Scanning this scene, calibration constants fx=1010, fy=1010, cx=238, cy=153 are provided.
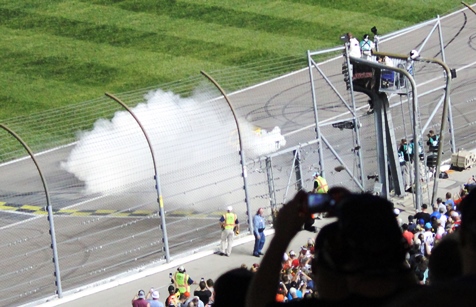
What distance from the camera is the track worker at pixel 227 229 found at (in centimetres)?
2012

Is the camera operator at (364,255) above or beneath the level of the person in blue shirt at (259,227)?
above

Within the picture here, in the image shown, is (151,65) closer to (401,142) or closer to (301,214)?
(401,142)

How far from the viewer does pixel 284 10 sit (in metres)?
35.9

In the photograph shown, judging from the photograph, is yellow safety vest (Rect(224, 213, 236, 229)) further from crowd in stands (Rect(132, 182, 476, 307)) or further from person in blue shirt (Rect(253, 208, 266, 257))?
crowd in stands (Rect(132, 182, 476, 307))

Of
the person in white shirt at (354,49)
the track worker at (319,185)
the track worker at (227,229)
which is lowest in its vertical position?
the track worker at (227,229)

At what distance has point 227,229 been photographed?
2012 cm

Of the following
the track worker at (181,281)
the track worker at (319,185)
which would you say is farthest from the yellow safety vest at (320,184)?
the track worker at (181,281)

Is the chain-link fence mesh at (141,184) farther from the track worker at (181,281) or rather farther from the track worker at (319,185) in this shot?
the track worker at (181,281)

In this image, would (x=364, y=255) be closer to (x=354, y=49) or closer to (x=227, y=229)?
(x=227, y=229)

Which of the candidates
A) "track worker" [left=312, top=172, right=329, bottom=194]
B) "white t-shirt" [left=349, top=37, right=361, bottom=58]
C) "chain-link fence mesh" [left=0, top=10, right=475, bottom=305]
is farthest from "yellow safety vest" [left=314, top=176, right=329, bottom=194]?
"white t-shirt" [left=349, top=37, right=361, bottom=58]

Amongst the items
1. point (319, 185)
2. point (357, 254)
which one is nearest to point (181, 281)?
point (319, 185)

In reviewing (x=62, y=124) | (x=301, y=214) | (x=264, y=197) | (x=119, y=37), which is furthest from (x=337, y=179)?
(x=301, y=214)

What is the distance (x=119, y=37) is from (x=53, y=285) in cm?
1594

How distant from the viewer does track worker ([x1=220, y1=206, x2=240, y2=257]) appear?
20.1m
